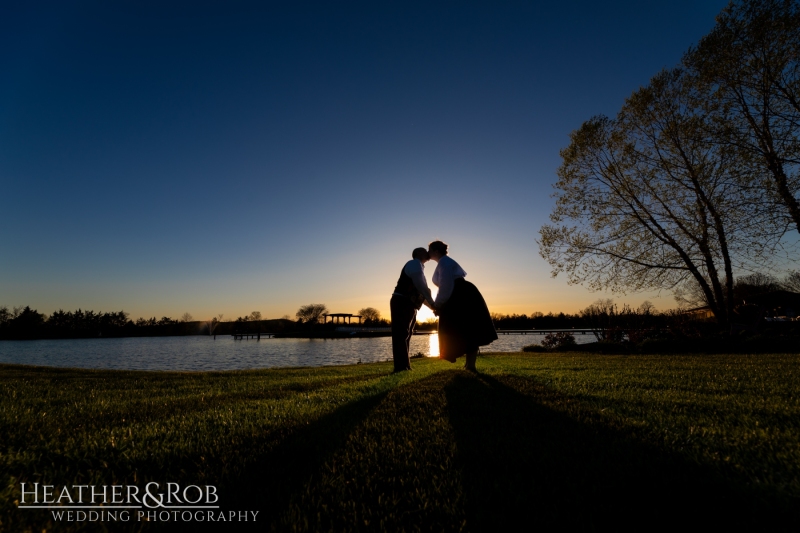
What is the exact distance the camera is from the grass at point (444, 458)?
1611 millimetres

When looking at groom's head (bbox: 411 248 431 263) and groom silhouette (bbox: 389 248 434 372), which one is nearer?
groom silhouette (bbox: 389 248 434 372)

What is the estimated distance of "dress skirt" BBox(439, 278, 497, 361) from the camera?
6621mm

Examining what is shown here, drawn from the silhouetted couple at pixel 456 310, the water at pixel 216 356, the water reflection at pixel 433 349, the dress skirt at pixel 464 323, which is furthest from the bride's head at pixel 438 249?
the water at pixel 216 356

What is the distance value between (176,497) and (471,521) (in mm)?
1414

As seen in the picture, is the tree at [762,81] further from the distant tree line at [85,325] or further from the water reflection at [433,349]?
the distant tree line at [85,325]

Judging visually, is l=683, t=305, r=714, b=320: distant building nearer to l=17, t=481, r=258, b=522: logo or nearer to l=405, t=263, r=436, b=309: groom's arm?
l=405, t=263, r=436, b=309: groom's arm

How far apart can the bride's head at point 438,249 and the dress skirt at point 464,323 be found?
761 mm

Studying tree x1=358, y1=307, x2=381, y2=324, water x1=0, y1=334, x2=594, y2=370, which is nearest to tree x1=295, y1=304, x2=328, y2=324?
tree x1=358, y1=307, x2=381, y2=324

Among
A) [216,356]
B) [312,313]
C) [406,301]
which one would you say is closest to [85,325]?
[312,313]

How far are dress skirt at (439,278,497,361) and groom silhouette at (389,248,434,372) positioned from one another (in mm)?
687

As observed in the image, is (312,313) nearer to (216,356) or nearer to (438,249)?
(216,356)

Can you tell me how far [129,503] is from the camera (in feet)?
5.92

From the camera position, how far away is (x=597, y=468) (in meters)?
2.03

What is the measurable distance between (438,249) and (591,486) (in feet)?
18.3
